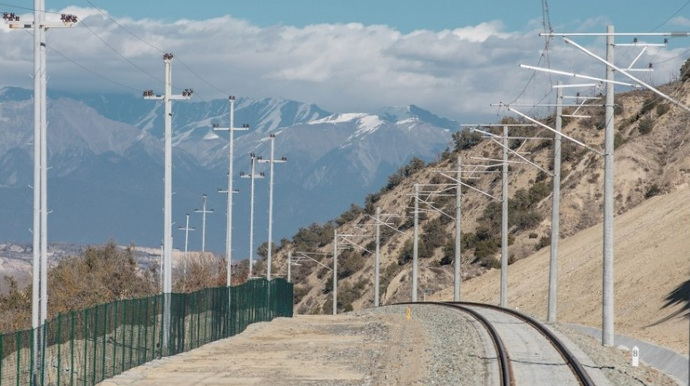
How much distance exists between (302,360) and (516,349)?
5.93 meters

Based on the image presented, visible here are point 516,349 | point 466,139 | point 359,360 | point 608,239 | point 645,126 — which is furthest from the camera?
point 466,139

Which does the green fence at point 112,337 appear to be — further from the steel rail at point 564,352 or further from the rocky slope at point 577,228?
the rocky slope at point 577,228

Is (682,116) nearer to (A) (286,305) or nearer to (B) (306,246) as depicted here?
(A) (286,305)

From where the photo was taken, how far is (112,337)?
1293 inches

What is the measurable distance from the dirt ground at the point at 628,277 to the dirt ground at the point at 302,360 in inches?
281

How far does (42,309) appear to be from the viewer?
104ft

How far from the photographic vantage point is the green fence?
2770 cm

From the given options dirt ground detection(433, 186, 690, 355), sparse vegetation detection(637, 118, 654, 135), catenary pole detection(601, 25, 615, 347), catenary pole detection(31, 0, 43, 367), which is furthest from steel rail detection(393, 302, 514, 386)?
sparse vegetation detection(637, 118, 654, 135)

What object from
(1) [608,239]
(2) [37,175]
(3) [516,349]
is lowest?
(3) [516,349]

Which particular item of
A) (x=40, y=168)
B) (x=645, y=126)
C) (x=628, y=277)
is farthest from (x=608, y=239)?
(x=645, y=126)

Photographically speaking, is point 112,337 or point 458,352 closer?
point 112,337

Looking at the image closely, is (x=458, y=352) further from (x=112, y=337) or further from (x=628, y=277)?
(x=628, y=277)

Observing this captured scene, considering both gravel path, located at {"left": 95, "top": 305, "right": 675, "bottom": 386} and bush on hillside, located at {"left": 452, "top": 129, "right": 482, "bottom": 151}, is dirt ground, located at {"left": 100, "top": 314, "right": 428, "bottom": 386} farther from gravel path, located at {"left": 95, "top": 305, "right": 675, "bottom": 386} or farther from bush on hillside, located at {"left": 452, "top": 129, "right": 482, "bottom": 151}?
bush on hillside, located at {"left": 452, "top": 129, "right": 482, "bottom": 151}

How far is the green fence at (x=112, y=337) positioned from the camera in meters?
27.7
